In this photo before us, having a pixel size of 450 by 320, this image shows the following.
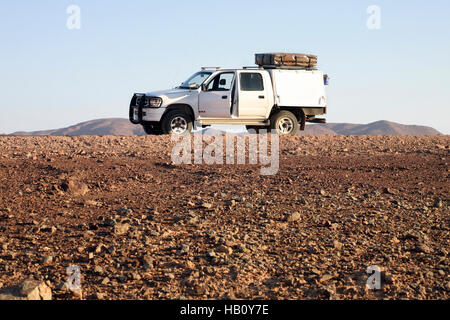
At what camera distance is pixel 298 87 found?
56.1 feet

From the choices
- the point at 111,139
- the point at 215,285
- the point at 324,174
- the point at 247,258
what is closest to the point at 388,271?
the point at 247,258

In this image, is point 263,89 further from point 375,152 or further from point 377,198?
point 377,198

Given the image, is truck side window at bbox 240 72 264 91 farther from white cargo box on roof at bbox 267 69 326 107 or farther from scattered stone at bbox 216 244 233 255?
scattered stone at bbox 216 244 233 255

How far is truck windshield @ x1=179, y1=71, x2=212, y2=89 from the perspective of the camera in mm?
16328

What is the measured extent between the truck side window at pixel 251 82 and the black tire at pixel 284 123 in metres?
0.96

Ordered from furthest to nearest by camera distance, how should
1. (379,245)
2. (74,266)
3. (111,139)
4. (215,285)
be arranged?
(111,139) < (379,245) < (74,266) < (215,285)

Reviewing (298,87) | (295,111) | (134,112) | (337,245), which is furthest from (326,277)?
(295,111)

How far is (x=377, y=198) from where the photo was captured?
938 cm

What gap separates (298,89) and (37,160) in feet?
26.8

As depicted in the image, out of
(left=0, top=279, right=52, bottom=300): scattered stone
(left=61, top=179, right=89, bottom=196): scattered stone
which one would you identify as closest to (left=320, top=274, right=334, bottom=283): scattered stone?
(left=0, top=279, right=52, bottom=300): scattered stone

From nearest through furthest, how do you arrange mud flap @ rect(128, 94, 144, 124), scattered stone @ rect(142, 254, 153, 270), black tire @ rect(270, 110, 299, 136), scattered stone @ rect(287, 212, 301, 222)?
1. scattered stone @ rect(142, 254, 153, 270)
2. scattered stone @ rect(287, 212, 301, 222)
3. mud flap @ rect(128, 94, 144, 124)
4. black tire @ rect(270, 110, 299, 136)

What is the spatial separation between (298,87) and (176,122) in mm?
3788

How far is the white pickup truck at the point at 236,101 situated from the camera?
16.1 metres

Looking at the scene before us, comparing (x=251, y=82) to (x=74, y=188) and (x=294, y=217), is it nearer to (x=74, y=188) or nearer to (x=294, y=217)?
(x=74, y=188)
